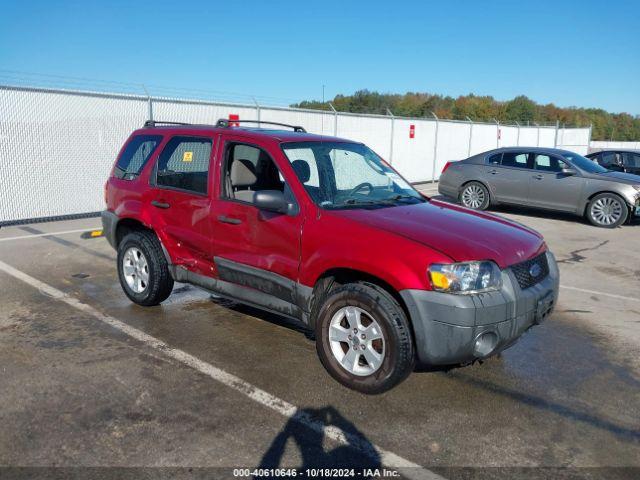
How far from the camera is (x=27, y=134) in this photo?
1021 centimetres

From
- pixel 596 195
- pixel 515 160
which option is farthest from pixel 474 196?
pixel 596 195

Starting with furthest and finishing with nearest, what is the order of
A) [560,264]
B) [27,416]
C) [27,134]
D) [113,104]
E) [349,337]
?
[113,104] < [27,134] < [560,264] < [349,337] < [27,416]

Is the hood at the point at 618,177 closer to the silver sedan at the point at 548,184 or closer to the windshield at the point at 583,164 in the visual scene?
the silver sedan at the point at 548,184

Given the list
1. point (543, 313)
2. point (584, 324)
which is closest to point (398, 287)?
point (543, 313)

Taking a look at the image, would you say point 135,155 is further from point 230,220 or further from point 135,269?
point 230,220

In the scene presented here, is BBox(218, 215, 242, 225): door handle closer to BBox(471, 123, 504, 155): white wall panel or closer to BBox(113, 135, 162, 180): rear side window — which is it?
BBox(113, 135, 162, 180): rear side window

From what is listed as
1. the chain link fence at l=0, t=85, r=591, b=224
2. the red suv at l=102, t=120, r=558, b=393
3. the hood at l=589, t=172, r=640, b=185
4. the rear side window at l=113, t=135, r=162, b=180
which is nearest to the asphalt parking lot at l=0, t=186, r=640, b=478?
the red suv at l=102, t=120, r=558, b=393

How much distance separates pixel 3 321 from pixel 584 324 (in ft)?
18.2

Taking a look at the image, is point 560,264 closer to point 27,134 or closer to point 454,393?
point 454,393

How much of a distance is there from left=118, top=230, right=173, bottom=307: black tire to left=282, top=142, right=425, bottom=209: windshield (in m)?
1.76

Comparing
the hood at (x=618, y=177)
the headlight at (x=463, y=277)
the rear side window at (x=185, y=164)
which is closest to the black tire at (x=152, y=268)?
the rear side window at (x=185, y=164)

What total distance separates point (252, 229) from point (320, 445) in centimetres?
181

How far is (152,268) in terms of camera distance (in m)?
5.16

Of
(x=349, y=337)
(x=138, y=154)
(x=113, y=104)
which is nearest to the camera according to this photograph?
(x=349, y=337)
